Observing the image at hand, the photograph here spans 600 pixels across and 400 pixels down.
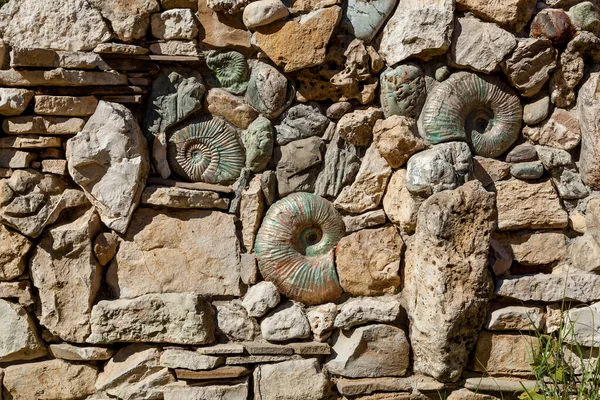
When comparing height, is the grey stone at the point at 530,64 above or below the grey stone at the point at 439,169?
above

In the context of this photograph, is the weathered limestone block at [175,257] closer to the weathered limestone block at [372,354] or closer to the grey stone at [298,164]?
the grey stone at [298,164]

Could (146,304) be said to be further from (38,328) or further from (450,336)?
(450,336)

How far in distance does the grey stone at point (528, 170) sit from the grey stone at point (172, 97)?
1.62 metres

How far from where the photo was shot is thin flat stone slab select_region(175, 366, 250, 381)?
3154 millimetres

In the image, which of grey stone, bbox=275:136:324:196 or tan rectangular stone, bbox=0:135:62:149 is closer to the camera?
tan rectangular stone, bbox=0:135:62:149

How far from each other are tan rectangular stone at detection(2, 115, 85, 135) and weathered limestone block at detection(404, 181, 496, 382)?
5.68 feet

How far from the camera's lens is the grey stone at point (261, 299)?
3.24 m

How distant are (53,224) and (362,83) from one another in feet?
5.53

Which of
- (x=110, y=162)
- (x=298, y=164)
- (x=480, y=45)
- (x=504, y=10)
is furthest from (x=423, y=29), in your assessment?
(x=110, y=162)

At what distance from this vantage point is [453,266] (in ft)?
9.89

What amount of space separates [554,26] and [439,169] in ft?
3.01

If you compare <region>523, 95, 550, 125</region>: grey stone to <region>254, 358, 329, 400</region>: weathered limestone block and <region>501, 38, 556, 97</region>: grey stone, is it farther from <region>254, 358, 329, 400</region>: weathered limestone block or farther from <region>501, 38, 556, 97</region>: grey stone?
<region>254, 358, 329, 400</region>: weathered limestone block

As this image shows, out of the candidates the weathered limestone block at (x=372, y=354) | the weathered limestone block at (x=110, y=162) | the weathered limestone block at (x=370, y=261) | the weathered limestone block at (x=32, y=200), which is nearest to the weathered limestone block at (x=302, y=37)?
the weathered limestone block at (x=110, y=162)

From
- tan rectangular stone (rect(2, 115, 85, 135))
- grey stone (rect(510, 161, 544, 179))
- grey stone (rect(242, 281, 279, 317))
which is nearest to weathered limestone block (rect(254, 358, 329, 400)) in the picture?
grey stone (rect(242, 281, 279, 317))
